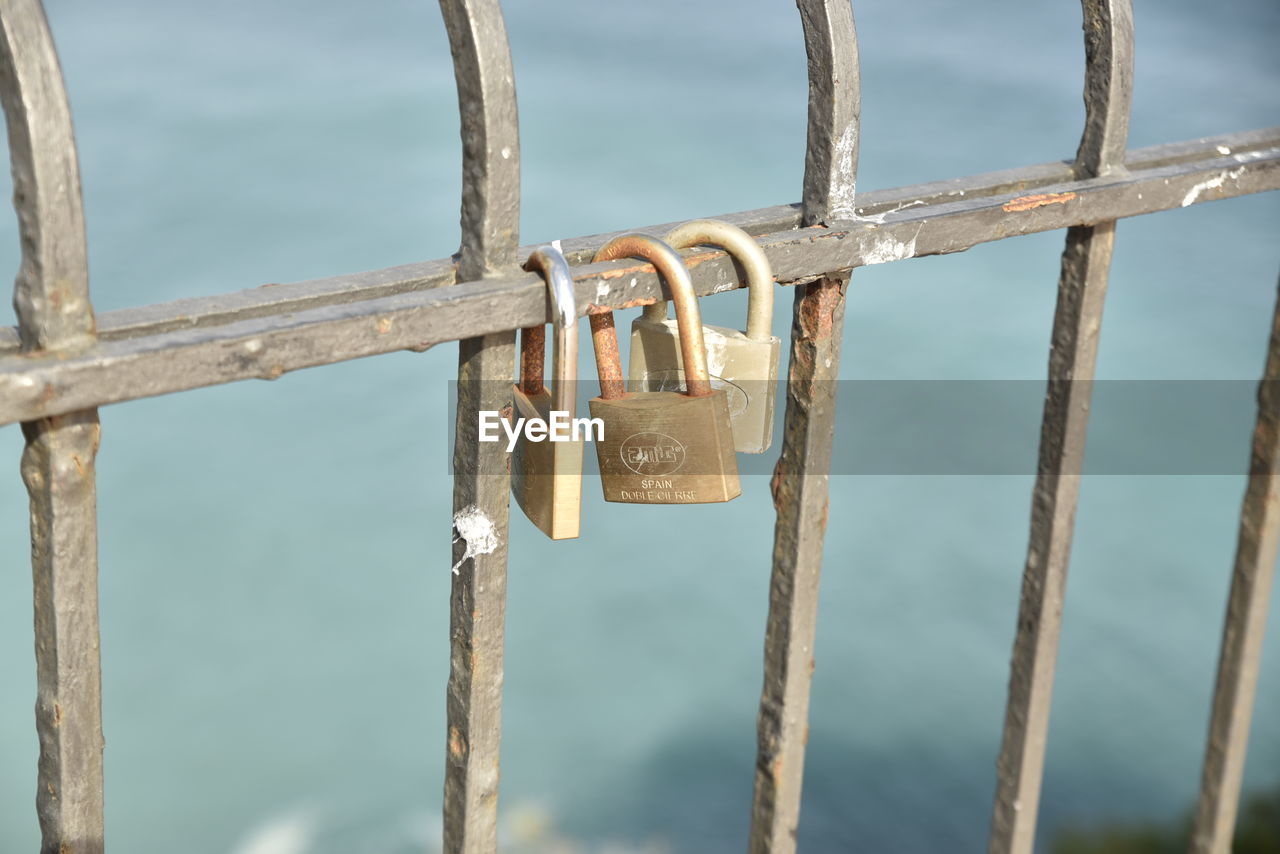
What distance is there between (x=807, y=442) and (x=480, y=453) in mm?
413

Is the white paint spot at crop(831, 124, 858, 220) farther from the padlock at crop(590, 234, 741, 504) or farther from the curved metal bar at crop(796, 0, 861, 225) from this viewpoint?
the padlock at crop(590, 234, 741, 504)

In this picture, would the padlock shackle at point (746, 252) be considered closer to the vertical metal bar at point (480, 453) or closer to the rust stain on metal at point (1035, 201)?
the vertical metal bar at point (480, 453)

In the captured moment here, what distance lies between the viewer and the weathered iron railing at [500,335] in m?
1.11

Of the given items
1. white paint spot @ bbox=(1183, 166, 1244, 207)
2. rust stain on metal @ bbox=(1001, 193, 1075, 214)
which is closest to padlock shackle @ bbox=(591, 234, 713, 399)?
rust stain on metal @ bbox=(1001, 193, 1075, 214)

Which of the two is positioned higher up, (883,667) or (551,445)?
(551,445)

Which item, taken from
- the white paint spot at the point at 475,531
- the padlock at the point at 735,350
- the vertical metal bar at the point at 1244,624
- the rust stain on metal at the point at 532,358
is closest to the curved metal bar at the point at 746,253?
the padlock at the point at 735,350

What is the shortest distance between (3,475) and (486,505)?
6202 millimetres

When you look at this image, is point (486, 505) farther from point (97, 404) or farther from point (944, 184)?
point (944, 184)

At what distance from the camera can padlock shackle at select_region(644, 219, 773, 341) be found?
1.39 metres

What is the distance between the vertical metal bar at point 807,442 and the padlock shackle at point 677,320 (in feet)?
0.43

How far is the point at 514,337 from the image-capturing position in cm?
136

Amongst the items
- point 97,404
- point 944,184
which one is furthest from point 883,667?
point 97,404

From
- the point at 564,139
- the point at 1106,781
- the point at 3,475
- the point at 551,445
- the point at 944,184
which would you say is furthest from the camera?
the point at 564,139

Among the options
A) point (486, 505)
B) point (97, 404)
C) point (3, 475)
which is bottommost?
point (3, 475)
